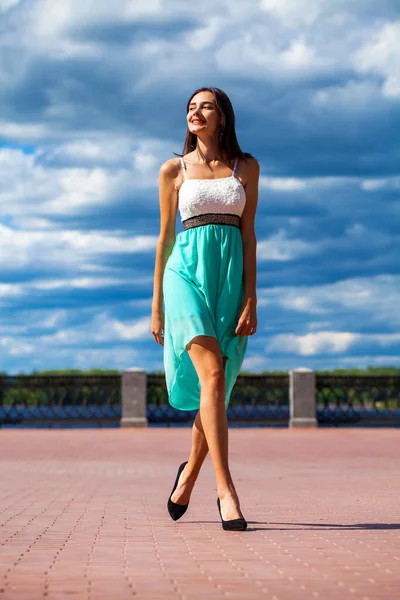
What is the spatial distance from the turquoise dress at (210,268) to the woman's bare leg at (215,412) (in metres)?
0.14

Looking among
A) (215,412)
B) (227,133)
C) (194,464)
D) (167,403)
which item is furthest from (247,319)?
(167,403)

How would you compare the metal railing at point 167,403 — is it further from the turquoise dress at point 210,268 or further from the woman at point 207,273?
the turquoise dress at point 210,268

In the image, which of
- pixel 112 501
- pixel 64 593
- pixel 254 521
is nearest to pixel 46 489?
pixel 112 501

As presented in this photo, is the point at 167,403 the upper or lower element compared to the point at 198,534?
upper

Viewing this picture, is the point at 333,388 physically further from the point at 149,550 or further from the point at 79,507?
the point at 149,550

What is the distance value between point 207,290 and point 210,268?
0.13 m

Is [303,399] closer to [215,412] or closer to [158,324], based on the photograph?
[158,324]

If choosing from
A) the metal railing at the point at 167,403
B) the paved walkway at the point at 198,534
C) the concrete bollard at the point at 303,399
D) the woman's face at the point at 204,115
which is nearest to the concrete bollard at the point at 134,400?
the metal railing at the point at 167,403

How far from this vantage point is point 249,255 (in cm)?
585

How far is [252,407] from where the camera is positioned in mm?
26062

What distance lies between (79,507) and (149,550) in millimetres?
2645

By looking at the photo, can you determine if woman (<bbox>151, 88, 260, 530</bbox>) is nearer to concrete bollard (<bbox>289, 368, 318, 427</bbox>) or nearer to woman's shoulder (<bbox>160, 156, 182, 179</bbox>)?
woman's shoulder (<bbox>160, 156, 182, 179</bbox>)

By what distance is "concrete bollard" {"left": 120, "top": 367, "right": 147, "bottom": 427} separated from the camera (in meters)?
24.3

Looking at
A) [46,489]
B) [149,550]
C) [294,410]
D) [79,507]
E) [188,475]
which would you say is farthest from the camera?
[294,410]
